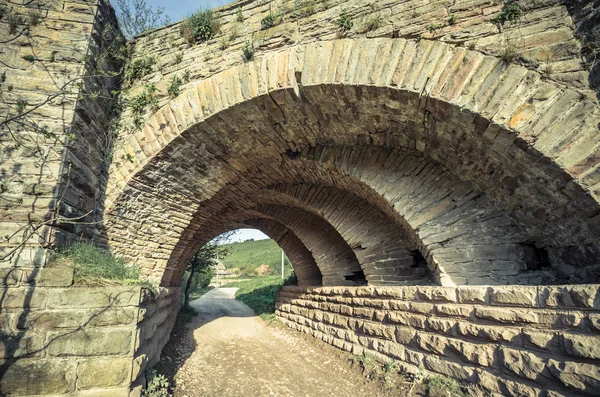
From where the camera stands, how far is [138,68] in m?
4.08

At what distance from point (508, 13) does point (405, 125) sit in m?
1.20

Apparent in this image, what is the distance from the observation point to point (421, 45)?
2.72 meters

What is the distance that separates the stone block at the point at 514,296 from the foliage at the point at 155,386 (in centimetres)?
319

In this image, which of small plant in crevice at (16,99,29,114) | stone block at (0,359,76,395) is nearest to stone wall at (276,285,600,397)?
stone block at (0,359,76,395)

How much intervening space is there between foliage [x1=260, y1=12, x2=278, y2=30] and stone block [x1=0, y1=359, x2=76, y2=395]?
3.82 m

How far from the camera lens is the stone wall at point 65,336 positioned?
229 cm

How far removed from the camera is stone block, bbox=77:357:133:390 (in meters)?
2.35

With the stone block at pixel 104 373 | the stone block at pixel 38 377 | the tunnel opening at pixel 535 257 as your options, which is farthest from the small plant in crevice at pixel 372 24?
the stone block at pixel 38 377

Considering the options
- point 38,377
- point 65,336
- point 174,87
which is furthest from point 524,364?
point 174,87

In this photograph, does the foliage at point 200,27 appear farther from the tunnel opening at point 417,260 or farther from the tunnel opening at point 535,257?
the tunnel opening at point 535,257

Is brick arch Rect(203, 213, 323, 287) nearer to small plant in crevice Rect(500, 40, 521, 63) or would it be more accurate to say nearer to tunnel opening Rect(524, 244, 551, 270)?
tunnel opening Rect(524, 244, 551, 270)

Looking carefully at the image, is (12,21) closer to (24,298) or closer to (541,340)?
(24,298)

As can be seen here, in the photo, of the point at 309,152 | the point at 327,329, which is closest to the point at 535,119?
the point at 309,152

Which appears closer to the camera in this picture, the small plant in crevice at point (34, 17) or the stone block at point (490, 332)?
the stone block at point (490, 332)
